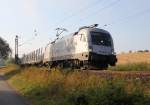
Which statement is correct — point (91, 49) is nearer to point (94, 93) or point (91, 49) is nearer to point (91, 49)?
point (91, 49)

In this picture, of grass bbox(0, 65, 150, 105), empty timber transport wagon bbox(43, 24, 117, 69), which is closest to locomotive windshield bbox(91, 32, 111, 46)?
empty timber transport wagon bbox(43, 24, 117, 69)

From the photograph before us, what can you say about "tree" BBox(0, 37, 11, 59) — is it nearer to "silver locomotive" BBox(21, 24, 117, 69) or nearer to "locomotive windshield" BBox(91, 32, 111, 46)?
"silver locomotive" BBox(21, 24, 117, 69)

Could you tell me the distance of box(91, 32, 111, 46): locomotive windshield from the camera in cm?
3276

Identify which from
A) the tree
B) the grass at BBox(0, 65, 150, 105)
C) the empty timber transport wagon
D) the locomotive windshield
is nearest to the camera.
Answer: the grass at BBox(0, 65, 150, 105)

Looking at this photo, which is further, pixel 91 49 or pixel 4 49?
pixel 4 49

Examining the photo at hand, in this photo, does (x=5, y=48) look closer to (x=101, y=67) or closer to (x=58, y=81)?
(x=101, y=67)

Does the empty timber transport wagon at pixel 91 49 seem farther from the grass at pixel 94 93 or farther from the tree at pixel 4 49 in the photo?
the tree at pixel 4 49

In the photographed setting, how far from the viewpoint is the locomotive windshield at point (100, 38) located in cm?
3276

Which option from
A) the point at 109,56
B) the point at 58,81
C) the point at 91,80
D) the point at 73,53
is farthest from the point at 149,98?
the point at 73,53

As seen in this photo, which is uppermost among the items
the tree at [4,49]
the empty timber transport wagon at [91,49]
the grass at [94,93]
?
the tree at [4,49]

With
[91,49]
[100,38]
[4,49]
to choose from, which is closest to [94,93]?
[91,49]

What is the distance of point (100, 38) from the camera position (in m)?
33.2

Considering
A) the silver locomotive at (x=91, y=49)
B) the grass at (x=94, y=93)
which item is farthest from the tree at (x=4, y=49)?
the grass at (x=94, y=93)

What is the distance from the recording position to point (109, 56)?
1270 inches
